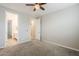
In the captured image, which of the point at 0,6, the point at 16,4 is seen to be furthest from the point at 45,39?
the point at 0,6

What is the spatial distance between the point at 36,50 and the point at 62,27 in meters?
0.85

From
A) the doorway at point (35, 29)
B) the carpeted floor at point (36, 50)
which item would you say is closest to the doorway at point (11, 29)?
the carpeted floor at point (36, 50)

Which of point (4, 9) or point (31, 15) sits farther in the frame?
point (31, 15)

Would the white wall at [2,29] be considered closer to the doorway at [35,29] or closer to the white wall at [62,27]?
the doorway at [35,29]

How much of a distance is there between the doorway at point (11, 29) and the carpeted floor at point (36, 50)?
0.14 metres

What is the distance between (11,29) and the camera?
2.35 meters

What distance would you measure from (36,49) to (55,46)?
1.53ft

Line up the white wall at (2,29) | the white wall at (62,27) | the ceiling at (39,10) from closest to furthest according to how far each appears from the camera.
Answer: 1. the ceiling at (39,10)
2. the white wall at (2,29)
3. the white wall at (62,27)

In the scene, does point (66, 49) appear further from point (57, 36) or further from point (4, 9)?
point (4, 9)

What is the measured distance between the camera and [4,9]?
2182 mm

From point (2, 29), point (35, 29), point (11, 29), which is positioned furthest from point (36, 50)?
point (2, 29)

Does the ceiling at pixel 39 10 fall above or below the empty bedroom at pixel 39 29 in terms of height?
above

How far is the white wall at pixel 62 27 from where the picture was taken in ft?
7.67

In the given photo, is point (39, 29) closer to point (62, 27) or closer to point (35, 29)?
point (35, 29)
